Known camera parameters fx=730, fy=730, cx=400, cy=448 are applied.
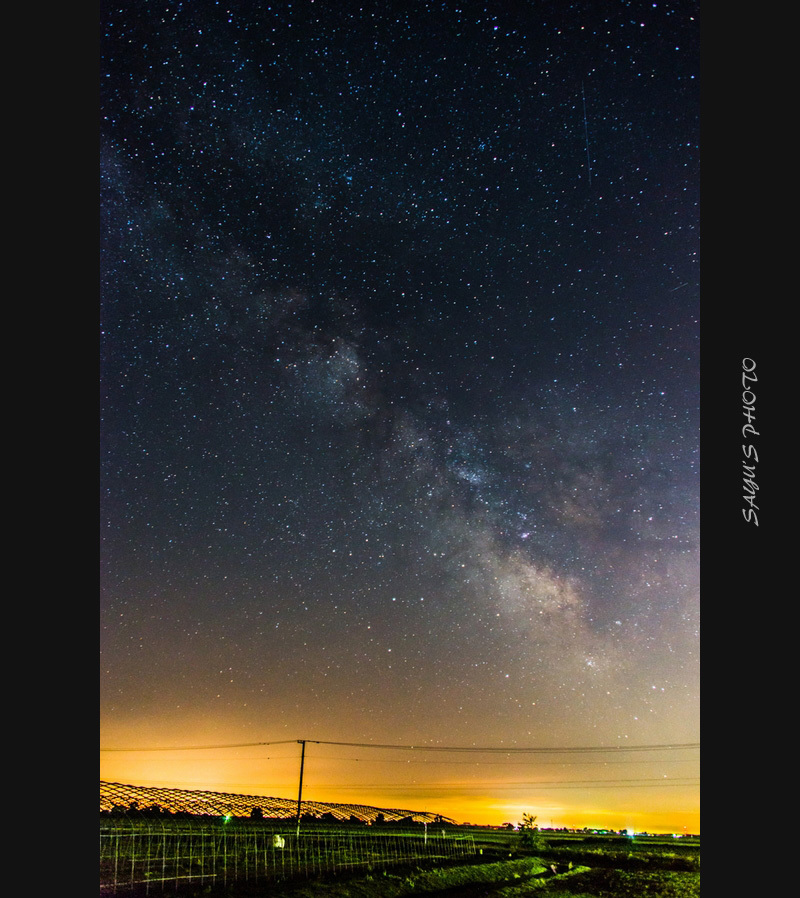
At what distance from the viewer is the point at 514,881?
1524 cm

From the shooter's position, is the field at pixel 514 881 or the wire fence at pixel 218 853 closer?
the field at pixel 514 881

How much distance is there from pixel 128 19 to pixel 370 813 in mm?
19239

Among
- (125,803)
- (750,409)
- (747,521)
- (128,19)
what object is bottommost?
(125,803)

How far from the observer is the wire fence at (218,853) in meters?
12.3

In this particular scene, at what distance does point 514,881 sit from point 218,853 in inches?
243

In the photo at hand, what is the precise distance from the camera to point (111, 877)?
11.9 m

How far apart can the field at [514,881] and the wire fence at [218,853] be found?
2.42ft

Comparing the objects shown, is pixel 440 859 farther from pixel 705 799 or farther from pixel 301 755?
pixel 705 799

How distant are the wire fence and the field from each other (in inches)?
29.0

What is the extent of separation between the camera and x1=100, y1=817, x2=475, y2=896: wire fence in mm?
12305

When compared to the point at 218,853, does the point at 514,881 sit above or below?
below

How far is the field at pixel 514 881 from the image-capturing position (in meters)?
12.0

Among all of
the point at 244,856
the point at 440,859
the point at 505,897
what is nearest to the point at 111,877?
the point at 244,856

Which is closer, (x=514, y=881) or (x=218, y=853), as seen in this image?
(x=218, y=853)
